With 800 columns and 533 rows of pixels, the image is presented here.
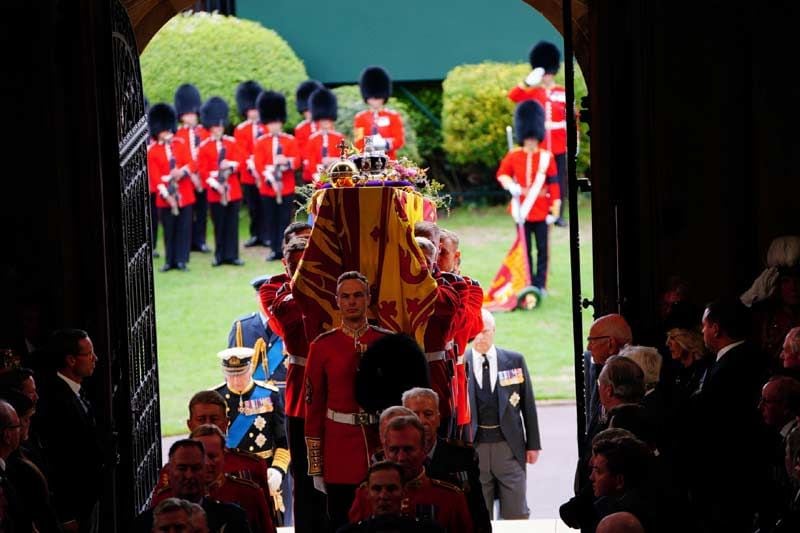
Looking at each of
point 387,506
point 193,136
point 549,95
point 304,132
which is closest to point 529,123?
point 549,95

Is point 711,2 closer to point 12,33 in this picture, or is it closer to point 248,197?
point 12,33

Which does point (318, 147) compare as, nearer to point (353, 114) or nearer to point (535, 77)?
point (353, 114)

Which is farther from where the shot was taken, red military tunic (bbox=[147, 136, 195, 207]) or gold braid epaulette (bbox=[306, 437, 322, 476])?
red military tunic (bbox=[147, 136, 195, 207])

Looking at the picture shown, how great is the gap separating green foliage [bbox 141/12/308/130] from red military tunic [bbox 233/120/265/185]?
1658 mm

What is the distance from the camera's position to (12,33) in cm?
1062

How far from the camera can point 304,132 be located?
939 inches

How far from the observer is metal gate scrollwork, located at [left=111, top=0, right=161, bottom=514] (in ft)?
35.4

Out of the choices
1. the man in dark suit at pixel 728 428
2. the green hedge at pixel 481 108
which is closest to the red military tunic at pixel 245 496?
the man in dark suit at pixel 728 428

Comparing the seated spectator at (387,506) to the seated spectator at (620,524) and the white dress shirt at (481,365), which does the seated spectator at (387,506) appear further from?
the white dress shirt at (481,365)

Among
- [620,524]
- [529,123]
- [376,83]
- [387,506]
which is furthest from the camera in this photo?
[376,83]

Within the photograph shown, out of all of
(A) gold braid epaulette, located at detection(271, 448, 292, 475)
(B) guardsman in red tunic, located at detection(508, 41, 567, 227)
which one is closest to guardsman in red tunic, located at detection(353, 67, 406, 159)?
(B) guardsman in red tunic, located at detection(508, 41, 567, 227)

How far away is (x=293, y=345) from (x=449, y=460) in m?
2.57

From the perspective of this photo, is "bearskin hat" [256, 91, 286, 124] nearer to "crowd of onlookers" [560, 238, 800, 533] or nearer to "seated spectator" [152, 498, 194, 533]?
"crowd of onlookers" [560, 238, 800, 533]

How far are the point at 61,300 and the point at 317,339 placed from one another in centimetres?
159
